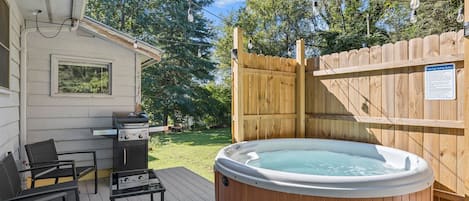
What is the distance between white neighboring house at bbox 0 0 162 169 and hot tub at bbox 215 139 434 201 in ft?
7.70

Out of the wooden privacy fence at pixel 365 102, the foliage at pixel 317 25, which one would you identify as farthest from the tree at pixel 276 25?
the wooden privacy fence at pixel 365 102

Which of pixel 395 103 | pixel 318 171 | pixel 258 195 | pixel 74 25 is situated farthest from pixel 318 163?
pixel 74 25

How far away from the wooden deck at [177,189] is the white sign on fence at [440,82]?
2.68m

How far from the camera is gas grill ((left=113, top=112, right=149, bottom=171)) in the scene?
4074 millimetres

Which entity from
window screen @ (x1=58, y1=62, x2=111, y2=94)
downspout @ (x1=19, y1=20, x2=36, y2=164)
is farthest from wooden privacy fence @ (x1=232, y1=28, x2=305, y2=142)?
downspout @ (x1=19, y1=20, x2=36, y2=164)

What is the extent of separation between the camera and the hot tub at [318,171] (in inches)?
82.0

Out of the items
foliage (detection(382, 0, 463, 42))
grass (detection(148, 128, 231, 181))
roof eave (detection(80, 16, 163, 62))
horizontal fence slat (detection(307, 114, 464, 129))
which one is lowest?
grass (detection(148, 128, 231, 181))

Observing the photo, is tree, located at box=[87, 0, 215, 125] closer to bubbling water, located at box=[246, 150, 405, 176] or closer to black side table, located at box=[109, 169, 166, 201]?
bubbling water, located at box=[246, 150, 405, 176]

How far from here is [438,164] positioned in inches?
119

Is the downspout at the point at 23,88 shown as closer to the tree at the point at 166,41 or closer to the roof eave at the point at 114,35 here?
→ the roof eave at the point at 114,35

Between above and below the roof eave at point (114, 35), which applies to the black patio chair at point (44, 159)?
below

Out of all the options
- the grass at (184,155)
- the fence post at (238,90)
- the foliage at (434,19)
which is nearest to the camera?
the fence post at (238,90)

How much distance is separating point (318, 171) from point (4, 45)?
3582 mm

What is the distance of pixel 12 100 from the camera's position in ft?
10.6
